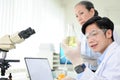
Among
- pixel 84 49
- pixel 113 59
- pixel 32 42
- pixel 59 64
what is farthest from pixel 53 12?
pixel 113 59

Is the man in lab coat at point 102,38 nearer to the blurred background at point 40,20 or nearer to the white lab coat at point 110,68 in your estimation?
the white lab coat at point 110,68

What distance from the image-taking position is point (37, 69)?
2.11 meters

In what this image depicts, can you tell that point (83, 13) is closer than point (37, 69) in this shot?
No

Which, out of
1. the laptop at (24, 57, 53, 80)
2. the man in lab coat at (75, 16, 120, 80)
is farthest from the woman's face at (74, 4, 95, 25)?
the man in lab coat at (75, 16, 120, 80)

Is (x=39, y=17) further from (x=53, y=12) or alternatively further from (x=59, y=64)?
(x=59, y=64)

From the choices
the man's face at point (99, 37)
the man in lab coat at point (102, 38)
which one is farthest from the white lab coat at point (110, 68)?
the man's face at point (99, 37)

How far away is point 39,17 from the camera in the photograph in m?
4.13

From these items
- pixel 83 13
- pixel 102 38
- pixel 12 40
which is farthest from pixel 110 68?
pixel 83 13

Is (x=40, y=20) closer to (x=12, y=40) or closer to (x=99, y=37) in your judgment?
(x=12, y=40)

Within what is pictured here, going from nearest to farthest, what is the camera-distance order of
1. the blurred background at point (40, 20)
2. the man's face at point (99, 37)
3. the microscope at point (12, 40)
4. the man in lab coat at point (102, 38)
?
the man in lab coat at point (102, 38) < the man's face at point (99, 37) < the microscope at point (12, 40) < the blurred background at point (40, 20)

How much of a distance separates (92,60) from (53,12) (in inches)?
104

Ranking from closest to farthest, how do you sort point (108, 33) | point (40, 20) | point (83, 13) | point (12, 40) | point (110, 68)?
point (110, 68) < point (108, 33) < point (12, 40) < point (83, 13) < point (40, 20)

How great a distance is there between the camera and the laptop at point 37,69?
204 centimetres

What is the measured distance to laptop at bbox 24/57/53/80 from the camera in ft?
6.70
